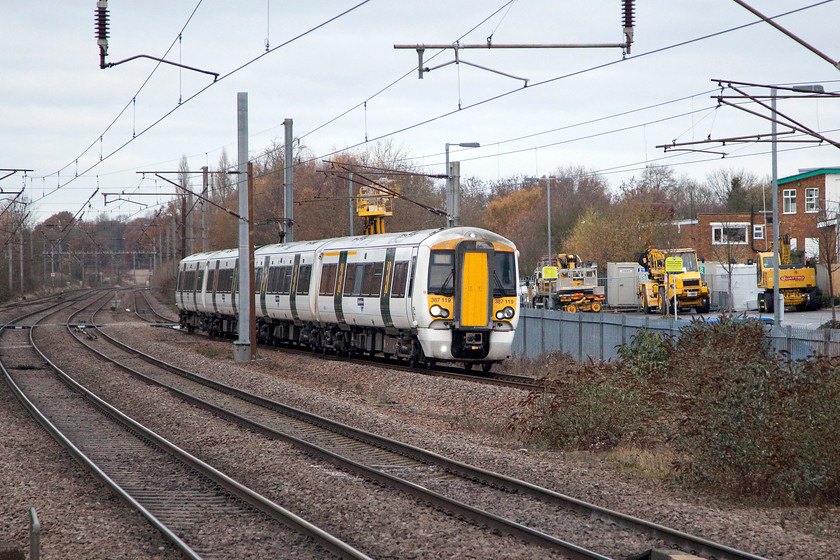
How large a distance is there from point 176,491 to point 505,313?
12269 millimetres

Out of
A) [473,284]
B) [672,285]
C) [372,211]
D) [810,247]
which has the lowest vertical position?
[672,285]

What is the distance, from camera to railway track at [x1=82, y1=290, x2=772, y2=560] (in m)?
7.78

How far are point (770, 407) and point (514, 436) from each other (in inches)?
173

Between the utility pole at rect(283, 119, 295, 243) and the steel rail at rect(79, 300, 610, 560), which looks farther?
the utility pole at rect(283, 119, 295, 243)

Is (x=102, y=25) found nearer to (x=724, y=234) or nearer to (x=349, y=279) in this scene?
(x=349, y=279)

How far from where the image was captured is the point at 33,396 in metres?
19.2

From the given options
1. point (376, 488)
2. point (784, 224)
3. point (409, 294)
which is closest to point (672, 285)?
point (784, 224)

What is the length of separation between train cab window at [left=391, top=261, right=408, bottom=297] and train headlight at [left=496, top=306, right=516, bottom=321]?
220 centimetres

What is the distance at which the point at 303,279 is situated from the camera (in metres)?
28.3

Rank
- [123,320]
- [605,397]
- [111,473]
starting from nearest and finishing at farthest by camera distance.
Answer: [111,473], [605,397], [123,320]

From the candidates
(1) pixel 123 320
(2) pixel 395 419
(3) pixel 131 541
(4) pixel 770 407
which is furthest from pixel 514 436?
(1) pixel 123 320

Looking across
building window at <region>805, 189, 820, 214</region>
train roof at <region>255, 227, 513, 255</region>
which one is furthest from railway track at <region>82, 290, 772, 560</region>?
building window at <region>805, 189, 820, 214</region>

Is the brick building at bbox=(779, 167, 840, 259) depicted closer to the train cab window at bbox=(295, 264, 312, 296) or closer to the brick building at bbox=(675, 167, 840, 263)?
the brick building at bbox=(675, 167, 840, 263)

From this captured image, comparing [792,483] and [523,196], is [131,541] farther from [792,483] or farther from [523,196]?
[523,196]
